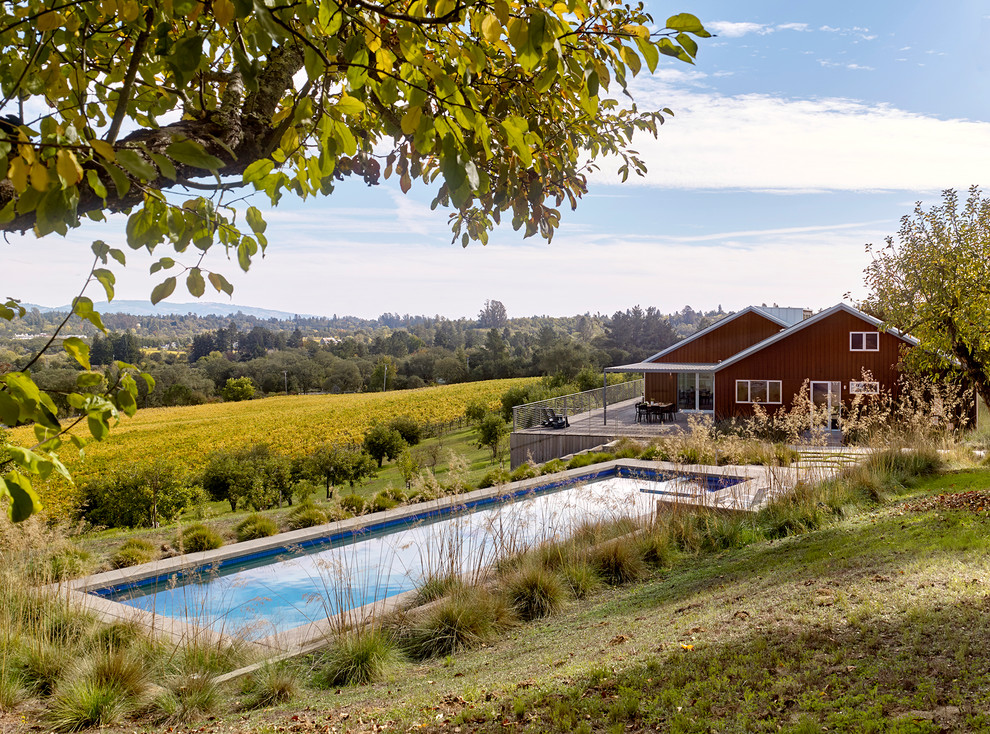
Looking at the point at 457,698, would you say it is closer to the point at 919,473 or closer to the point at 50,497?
the point at 919,473

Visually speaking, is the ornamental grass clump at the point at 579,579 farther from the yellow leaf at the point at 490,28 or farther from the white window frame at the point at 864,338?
the white window frame at the point at 864,338

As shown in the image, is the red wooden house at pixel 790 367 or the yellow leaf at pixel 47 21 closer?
the yellow leaf at pixel 47 21

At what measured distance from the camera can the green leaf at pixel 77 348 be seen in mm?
1856

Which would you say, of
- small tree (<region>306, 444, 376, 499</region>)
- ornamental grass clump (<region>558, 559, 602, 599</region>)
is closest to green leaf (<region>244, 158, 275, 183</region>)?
ornamental grass clump (<region>558, 559, 602, 599</region>)

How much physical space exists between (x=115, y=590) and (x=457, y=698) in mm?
5181

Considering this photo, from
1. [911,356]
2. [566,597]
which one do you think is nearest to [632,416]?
[911,356]

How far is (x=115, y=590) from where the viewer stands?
7012mm

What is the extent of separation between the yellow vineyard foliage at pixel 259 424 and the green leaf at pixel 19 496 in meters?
26.5

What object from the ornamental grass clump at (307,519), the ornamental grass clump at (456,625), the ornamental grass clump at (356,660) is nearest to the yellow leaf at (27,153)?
the ornamental grass clump at (356,660)

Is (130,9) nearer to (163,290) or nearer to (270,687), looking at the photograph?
(163,290)

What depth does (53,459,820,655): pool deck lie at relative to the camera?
517cm

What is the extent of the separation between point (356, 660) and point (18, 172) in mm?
4248

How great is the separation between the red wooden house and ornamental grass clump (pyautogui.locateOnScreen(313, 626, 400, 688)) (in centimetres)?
2030

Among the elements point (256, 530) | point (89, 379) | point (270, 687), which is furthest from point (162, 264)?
point (256, 530)
